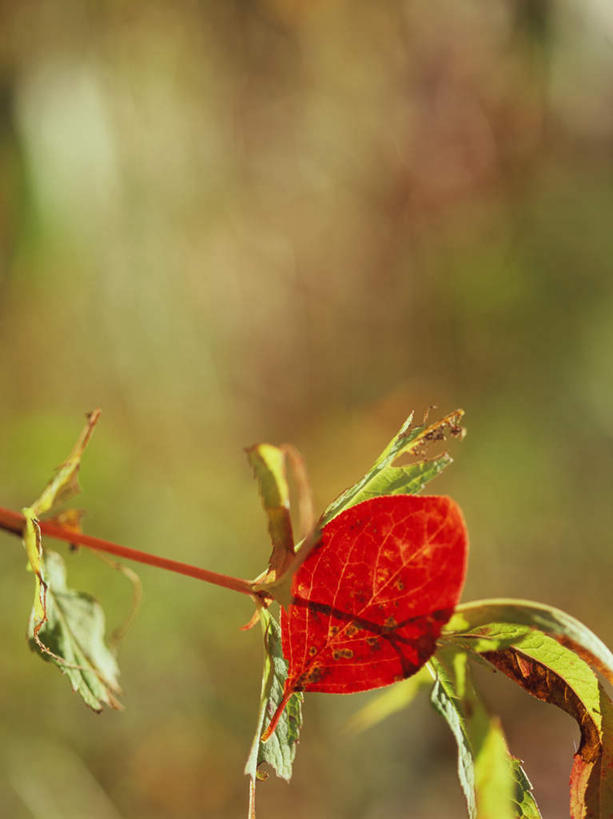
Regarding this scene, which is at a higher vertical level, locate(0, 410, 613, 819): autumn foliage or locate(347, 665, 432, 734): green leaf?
locate(0, 410, 613, 819): autumn foliage

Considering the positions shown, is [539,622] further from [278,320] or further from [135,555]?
[278,320]

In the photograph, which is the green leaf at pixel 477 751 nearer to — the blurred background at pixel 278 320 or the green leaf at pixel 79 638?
the green leaf at pixel 79 638

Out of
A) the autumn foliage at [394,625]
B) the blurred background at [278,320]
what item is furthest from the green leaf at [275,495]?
the blurred background at [278,320]

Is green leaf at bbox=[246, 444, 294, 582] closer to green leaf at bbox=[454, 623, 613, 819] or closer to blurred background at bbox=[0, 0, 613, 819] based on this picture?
green leaf at bbox=[454, 623, 613, 819]

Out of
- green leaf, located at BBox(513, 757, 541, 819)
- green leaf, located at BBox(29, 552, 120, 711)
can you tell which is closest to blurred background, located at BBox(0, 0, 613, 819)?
green leaf, located at BBox(29, 552, 120, 711)

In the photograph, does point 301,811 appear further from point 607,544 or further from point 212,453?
point 607,544
